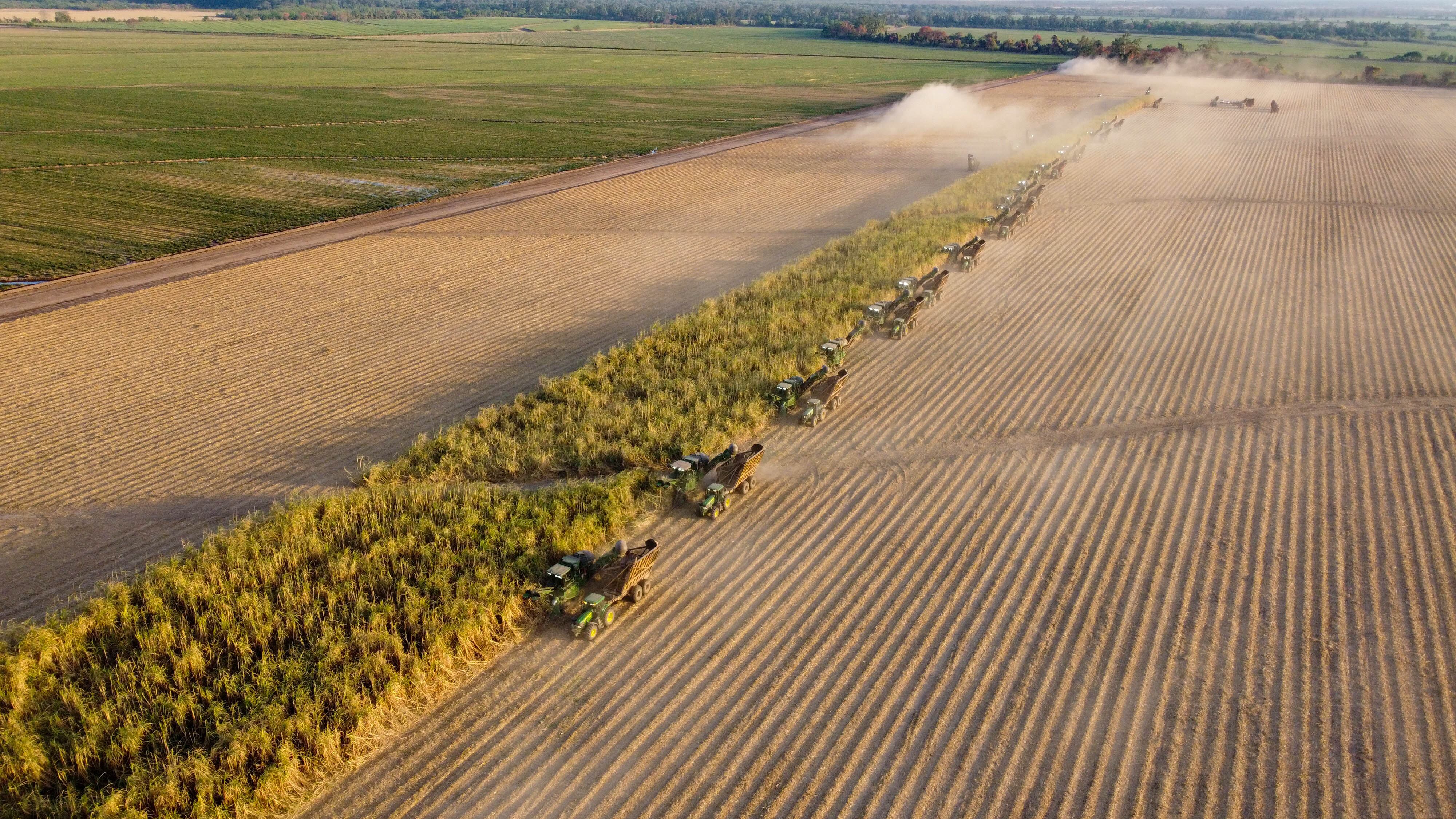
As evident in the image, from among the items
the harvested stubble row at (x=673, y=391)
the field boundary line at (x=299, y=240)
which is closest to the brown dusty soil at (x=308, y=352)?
the field boundary line at (x=299, y=240)

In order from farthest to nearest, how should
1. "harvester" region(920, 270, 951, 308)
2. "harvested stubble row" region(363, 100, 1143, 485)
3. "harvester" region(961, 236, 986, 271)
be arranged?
"harvester" region(961, 236, 986, 271)
"harvester" region(920, 270, 951, 308)
"harvested stubble row" region(363, 100, 1143, 485)

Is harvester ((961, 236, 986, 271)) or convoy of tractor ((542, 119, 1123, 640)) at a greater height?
harvester ((961, 236, 986, 271))

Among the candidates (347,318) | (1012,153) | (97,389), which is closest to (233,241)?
(347,318)

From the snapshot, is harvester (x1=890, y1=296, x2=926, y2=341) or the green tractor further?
harvester (x1=890, y1=296, x2=926, y2=341)

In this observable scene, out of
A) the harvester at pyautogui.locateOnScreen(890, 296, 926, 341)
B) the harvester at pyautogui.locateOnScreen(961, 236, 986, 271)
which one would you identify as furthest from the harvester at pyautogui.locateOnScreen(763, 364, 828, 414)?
the harvester at pyautogui.locateOnScreen(961, 236, 986, 271)

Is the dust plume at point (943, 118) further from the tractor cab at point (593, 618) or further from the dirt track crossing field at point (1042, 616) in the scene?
the tractor cab at point (593, 618)

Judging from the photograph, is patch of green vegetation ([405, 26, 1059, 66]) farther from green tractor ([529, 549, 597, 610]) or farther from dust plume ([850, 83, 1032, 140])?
green tractor ([529, 549, 597, 610])

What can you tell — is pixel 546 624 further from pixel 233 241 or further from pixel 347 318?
pixel 233 241
